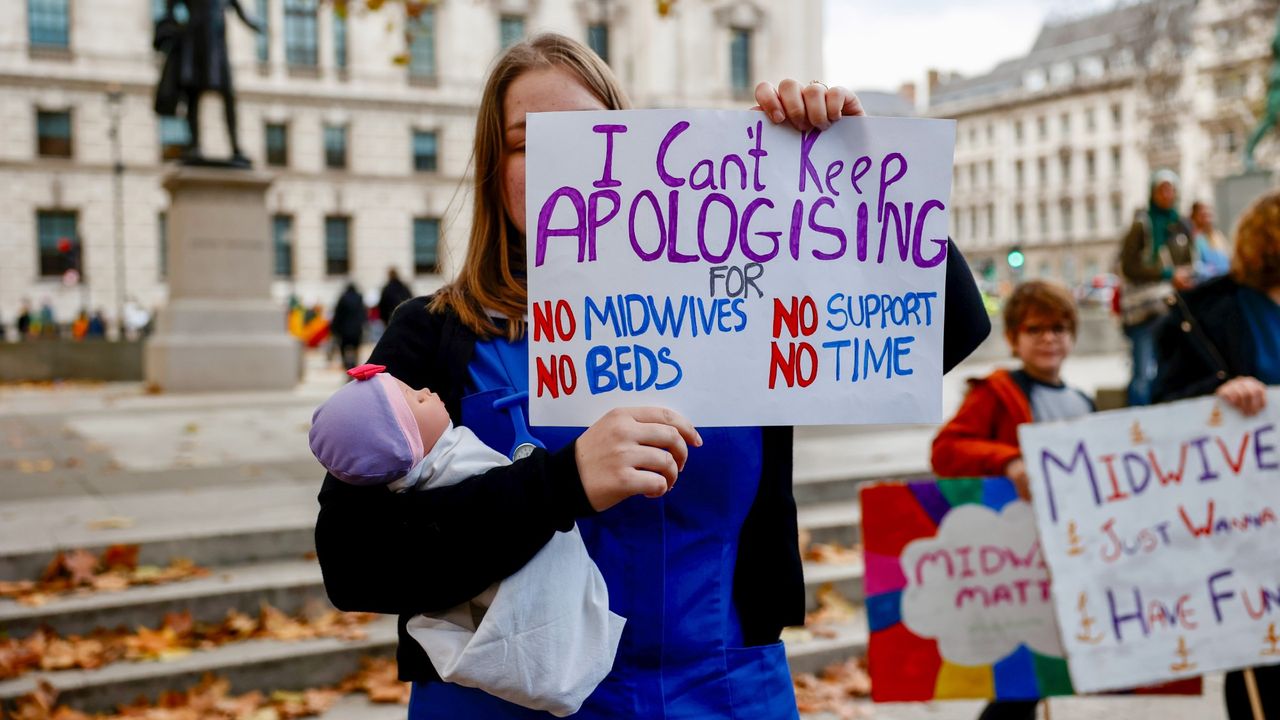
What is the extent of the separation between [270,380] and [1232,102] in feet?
197

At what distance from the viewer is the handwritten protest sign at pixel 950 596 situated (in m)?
3.54

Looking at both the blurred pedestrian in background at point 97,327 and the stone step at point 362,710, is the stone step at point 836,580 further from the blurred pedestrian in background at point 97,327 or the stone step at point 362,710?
the blurred pedestrian in background at point 97,327

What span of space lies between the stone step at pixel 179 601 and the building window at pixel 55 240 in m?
36.5

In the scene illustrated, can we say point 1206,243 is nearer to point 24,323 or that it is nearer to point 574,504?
point 574,504

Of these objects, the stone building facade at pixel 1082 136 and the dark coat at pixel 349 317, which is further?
the stone building facade at pixel 1082 136

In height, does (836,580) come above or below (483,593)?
below

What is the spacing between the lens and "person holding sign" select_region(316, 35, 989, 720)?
140cm

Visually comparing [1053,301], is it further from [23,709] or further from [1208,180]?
[1208,180]

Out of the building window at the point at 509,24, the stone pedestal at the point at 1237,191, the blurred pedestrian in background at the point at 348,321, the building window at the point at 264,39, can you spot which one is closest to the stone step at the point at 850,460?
the stone pedestal at the point at 1237,191

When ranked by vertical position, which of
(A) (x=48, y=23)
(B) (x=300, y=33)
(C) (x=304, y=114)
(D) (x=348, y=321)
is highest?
(B) (x=300, y=33)

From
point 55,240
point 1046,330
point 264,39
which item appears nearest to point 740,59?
point 264,39

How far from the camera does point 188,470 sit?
7293mm

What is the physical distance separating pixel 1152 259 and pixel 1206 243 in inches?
33.0

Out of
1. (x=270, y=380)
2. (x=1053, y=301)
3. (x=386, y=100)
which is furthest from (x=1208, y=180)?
(x=1053, y=301)
